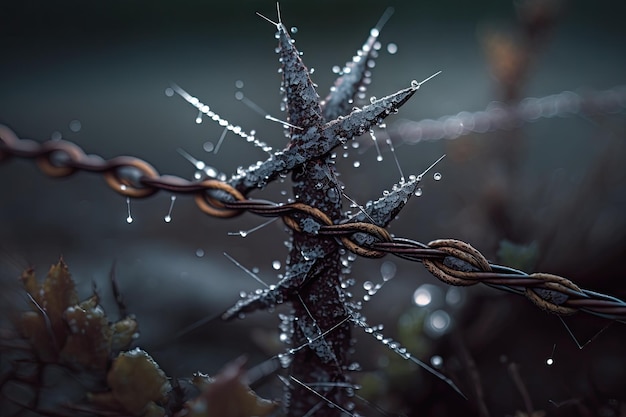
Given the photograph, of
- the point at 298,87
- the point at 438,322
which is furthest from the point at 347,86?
the point at 438,322

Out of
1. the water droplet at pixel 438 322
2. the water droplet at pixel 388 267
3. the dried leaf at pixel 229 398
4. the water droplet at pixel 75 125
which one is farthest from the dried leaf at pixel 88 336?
the water droplet at pixel 75 125

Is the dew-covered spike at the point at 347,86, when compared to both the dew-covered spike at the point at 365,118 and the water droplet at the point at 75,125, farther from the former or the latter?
the water droplet at the point at 75,125

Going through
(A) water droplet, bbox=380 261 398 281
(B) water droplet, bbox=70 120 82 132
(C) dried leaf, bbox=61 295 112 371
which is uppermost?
(B) water droplet, bbox=70 120 82 132

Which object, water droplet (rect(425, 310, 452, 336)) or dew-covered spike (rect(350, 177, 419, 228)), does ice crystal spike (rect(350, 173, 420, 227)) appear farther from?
water droplet (rect(425, 310, 452, 336))

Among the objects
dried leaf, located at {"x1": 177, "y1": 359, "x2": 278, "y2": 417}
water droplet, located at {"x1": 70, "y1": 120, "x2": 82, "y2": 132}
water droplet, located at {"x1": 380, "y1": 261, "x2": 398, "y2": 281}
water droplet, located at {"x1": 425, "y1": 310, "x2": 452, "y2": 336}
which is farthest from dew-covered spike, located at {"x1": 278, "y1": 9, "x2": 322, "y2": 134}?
water droplet, located at {"x1": 70, "y1": 120, "x2": 82, "y2": 132}

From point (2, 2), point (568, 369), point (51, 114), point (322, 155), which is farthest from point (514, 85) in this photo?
point (2, 2)

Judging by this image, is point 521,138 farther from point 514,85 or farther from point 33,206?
point 33,206

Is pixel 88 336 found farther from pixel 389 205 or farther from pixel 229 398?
pixel 389 205
